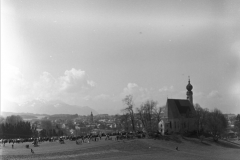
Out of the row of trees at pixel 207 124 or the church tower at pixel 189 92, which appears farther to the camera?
the church tower at pixel 189 92

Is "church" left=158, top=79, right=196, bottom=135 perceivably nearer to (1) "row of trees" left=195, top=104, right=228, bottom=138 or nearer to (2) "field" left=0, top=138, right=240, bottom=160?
(1) "row of trees" left=195, top=104, right=228, bottom=138

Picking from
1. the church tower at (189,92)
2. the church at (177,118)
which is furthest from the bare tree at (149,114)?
the church tower at (189,92)

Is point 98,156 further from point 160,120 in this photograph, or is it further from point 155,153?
point 160,120

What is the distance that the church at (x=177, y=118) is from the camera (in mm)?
67062

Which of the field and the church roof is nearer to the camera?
the field

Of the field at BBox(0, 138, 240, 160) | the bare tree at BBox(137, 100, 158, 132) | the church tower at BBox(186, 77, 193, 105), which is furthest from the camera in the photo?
the church tower at BBox(186, 77, 193, 105)

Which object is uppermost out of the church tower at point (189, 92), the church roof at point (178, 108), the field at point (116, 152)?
the church tower at point (189, 92)

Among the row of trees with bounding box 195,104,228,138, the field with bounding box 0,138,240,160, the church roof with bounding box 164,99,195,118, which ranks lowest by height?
the field with bounding box 0,138,240,160

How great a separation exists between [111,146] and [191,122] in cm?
3271

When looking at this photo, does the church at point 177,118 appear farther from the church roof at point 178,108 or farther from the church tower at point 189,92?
the church tower at point 189,92

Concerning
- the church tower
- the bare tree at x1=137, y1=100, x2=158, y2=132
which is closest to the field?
the bare tree at x1=137, y1=100, x2=158, y2=132

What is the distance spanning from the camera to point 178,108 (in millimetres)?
70750

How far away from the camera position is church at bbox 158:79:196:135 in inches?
2640

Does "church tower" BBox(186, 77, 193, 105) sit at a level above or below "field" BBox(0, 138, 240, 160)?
above
